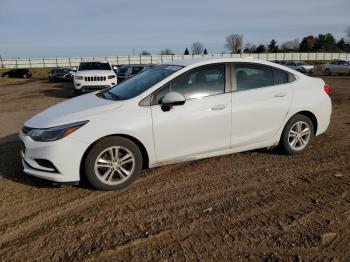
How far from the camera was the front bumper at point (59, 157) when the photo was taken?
13.4 feet

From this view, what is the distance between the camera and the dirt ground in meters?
3.07

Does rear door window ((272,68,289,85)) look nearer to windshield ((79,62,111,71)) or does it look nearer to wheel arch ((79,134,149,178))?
wheel arch ((79,134,149,178))

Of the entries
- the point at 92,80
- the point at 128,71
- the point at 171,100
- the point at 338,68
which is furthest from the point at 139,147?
the point at 338,68

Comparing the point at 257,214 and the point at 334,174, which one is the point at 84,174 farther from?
the point at 334,174

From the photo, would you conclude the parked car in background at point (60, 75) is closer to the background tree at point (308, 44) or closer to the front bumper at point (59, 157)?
the front bumper at point (59, 157)

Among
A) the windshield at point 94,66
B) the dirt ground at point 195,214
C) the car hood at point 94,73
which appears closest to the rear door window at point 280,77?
the dirt ground at point 195,214

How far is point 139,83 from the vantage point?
197 inches

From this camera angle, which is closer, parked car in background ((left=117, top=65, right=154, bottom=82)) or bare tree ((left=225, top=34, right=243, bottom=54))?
parked car in background ((left=117, top=65, right=154, bottom=82))

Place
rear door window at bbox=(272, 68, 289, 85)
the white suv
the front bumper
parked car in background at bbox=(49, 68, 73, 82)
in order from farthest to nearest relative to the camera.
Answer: parked car in background at bbox=(49, 68, 73, 82) < the white suv < rear door window at bbox=(272, 68, 289, 85) < the front bumper

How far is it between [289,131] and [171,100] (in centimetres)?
220

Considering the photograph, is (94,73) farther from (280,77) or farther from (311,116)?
(311,116)

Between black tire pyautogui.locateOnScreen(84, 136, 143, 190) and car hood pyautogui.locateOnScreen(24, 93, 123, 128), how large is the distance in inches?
15.4

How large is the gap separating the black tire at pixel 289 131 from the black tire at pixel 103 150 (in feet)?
7.96

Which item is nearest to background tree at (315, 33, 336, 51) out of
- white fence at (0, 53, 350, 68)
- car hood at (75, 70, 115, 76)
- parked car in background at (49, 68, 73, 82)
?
white fence at (0, 53, 350, 68)
